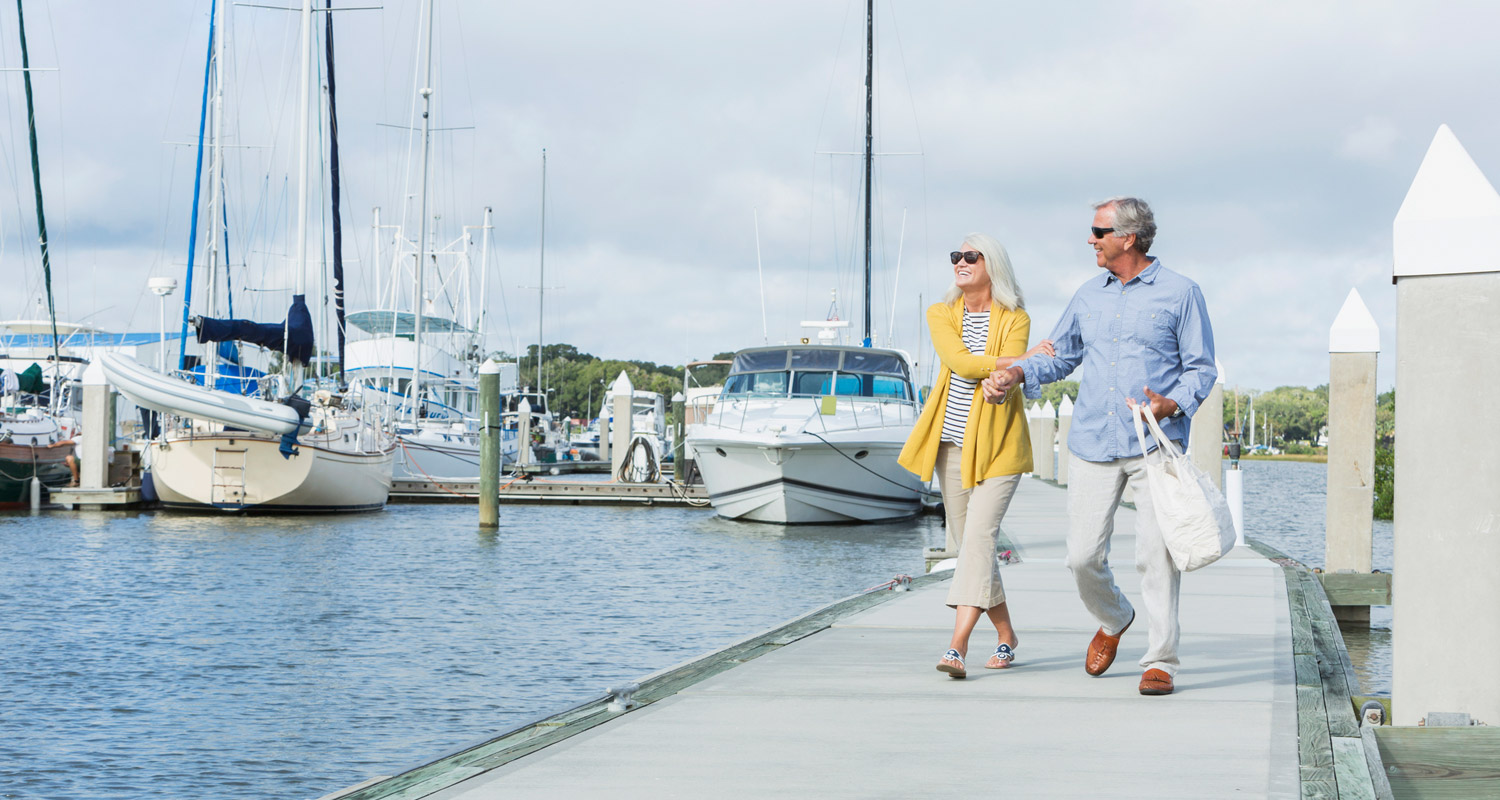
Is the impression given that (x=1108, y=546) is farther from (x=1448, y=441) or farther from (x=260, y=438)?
(x=260, y=438)

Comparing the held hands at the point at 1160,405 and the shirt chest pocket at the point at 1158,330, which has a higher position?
the shirt chest pocket at the point at 1158,330

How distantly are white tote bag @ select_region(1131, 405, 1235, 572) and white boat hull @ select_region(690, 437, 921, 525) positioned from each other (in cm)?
1716

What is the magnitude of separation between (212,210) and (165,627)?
19.7m

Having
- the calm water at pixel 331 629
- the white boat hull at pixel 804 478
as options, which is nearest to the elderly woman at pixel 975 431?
the calm water at pixel 331 629

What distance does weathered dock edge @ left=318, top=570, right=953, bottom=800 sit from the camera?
373cm

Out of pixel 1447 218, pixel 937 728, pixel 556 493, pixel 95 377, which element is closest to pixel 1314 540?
pixel 556 493

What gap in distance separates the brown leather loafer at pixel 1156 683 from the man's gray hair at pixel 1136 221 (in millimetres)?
1606

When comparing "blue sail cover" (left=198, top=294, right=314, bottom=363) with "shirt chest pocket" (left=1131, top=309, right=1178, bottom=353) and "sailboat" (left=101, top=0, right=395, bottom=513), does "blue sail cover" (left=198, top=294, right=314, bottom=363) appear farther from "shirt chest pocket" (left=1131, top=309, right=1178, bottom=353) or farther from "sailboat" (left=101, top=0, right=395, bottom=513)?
"shirt chest pocket" (left=1131, top=309, right=1178, bottom=353)

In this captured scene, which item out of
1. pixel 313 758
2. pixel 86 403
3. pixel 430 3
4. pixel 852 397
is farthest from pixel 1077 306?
pixel 430 3

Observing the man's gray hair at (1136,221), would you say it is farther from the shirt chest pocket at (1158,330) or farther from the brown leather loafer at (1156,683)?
the brown leather loafer at (1156,683)

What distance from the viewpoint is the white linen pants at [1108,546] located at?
5.04 metres

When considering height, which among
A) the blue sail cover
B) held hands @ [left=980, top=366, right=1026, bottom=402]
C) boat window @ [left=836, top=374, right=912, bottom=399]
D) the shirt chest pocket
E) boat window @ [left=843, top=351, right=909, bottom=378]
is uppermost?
the blue sail cover

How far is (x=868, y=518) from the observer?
23906 mm

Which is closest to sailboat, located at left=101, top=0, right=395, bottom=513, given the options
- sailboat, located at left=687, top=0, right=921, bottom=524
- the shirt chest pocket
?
sailboat, located at left=687, top=0, right=921, bottom=524
